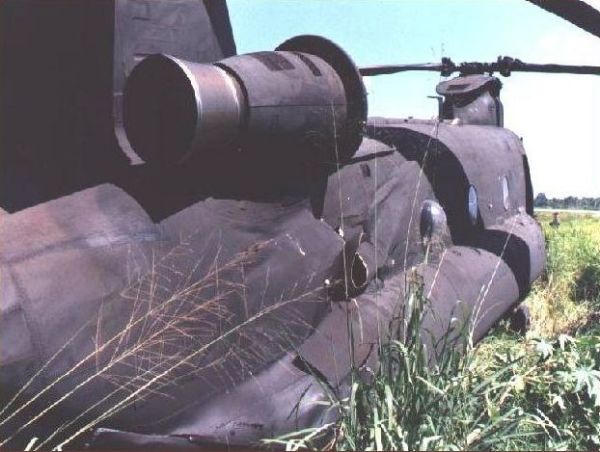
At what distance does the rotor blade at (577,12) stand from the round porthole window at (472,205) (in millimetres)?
1875

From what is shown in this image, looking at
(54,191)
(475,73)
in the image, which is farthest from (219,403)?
(475,73)

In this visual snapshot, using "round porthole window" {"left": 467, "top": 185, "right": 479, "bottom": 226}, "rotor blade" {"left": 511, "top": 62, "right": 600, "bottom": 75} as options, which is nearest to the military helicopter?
"round porthole window" {"left": 467, "top": 185, "right": 479, "bottom": 226}

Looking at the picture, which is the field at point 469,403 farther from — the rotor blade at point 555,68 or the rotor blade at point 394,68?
the rotor blade at point 394,68

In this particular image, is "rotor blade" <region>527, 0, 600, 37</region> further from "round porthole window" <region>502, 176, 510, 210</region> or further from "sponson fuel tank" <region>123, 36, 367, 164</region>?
"round porthole window" <region>502, 176, 510, 210</region>

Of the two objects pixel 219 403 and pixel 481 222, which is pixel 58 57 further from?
pixel 481 222

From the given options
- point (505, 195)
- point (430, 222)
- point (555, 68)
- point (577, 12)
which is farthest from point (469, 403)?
point (555, 68)

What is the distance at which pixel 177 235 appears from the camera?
10.7 feet

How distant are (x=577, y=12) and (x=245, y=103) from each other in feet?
9.39

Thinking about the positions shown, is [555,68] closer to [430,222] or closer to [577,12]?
[577,12]

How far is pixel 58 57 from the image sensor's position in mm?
3725

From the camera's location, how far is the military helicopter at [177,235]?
2764 millimetres

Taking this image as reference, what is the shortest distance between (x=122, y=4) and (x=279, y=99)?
0.97 meters

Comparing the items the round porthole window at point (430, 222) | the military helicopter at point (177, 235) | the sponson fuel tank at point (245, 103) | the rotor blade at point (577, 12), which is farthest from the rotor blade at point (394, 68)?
the sponson fuel tank at point (245, 103)

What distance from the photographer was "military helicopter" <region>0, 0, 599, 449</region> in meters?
2.76
